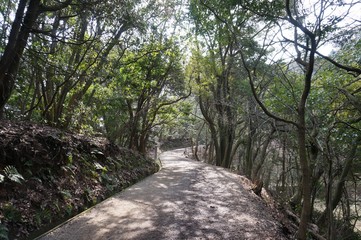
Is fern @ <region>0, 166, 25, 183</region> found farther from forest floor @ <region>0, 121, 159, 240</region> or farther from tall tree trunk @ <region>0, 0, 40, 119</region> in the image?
tall tree trunk @ <region>0, 0, 40, 119</region>

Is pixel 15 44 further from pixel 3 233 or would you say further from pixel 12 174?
pixel 3 233

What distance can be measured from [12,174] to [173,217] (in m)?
3.13

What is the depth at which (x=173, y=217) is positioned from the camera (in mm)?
5727

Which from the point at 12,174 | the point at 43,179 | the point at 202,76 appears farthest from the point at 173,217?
the point at 202,76

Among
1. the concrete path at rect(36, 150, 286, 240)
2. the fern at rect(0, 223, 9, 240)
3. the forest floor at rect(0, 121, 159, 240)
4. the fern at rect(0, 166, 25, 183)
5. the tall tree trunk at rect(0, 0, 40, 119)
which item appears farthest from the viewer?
the tall tree trunk at rect(0, 0, 40, 119)

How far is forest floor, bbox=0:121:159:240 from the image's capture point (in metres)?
4.17

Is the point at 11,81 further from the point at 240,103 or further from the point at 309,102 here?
the point at 240,103

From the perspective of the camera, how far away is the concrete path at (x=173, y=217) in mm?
4754

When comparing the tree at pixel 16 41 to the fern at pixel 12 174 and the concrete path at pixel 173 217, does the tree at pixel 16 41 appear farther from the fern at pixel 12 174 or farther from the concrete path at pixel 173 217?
the concrete path at pixel 173 217

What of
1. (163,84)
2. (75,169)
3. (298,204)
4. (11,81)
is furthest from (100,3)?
(298,204)

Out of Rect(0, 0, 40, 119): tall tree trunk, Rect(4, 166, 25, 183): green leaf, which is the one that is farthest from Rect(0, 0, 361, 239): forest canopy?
Rect(4, 166, 25, 183): green leaf

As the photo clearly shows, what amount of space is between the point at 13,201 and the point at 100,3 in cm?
477

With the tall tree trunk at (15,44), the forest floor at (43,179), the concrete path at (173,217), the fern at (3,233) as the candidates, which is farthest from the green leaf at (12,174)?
the tall tree trunk at (15,44)

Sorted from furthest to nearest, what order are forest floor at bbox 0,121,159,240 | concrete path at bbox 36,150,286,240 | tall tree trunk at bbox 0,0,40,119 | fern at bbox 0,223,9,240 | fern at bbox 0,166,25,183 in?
tall tree trunk at bbox 0,0,40,119 → concrete path at bbox 36,150,286,240 → fern at bbox 0,166,25,183 → forest floor at bbox 0,121,159,240 → fern at bbox 0,223,9,240
